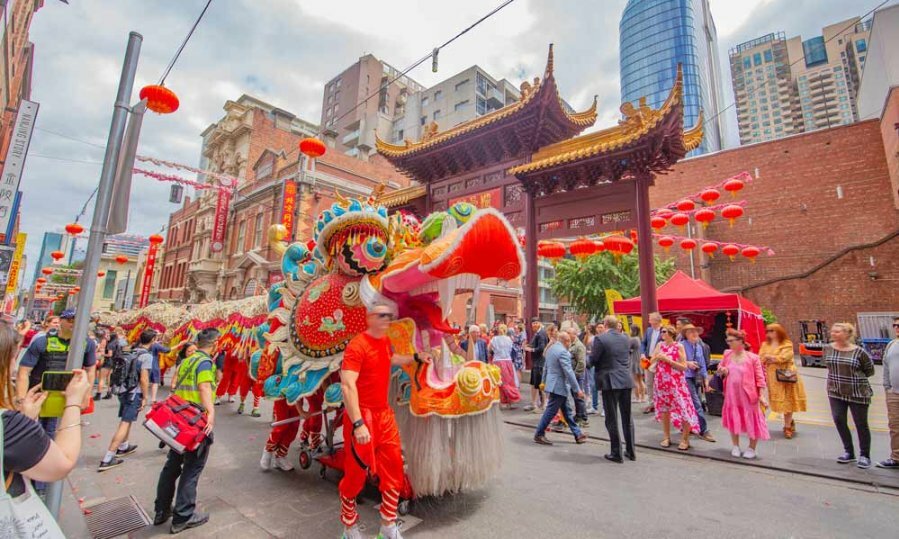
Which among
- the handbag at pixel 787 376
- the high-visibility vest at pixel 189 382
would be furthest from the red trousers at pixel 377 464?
the handbag at pixel 787 376

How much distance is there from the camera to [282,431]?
4043mm

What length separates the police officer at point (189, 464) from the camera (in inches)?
114

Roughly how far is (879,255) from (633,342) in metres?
19.4

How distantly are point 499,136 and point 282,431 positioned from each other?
8.62 m

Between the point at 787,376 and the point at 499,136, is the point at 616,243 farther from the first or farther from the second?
the point at 787,376

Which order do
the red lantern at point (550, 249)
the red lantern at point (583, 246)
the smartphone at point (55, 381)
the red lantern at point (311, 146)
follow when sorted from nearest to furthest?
the smartphone at point (55, 381)
the red lantern at point (583, 246)
the red lantern at point (550, 249)
the red lantern at point (311, 146)

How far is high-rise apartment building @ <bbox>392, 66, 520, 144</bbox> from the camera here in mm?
42062

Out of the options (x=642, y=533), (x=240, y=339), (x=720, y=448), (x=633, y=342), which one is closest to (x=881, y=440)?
(x=720, y=448)

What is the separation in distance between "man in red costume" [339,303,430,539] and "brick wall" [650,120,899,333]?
24.4 m

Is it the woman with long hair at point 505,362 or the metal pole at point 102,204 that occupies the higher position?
the metal pole at point 102,204

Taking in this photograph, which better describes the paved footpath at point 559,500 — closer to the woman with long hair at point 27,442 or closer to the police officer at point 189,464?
the police officer at point 189,464

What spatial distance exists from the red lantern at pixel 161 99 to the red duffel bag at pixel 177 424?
18.4ft

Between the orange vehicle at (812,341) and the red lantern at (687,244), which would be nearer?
the red lantern at (687,244)

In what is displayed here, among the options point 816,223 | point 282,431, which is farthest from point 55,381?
point 816,223
